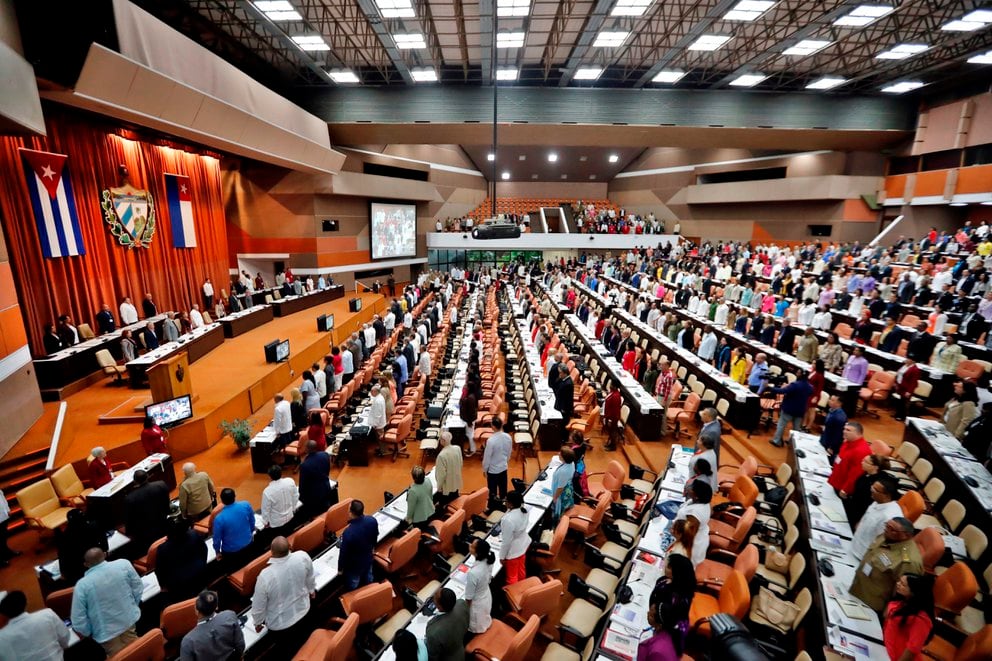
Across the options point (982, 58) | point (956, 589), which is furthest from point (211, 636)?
point (982, 58)

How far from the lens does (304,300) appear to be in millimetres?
19906

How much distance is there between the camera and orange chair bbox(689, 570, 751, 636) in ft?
13.0

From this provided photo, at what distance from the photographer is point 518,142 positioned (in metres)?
20.0

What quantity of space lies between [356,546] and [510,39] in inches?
597

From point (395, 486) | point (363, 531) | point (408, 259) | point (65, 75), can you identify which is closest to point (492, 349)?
point (395, 486)

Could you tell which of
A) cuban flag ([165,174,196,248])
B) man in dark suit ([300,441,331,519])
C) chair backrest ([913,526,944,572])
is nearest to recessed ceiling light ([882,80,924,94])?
chair backrest ([913,526,944,572])

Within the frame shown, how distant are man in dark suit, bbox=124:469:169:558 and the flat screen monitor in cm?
2171

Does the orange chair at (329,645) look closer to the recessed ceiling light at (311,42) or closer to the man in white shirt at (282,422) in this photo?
the man in white shirt at (282,422)

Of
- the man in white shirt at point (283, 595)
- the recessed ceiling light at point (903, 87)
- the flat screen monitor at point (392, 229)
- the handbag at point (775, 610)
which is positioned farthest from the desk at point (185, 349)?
the recessed ceiling light at point (903, 87)

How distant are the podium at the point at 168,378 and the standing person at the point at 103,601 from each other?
5.50m

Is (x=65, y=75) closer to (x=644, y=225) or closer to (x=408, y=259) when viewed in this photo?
(x=408, y=259)

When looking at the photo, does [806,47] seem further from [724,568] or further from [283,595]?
[283,595]

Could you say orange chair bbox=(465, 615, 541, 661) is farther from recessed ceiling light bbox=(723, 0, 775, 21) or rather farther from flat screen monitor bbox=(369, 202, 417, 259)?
flat screen monitor bbox=(369, 202, 417, 259)

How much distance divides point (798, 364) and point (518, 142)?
14.9m
